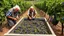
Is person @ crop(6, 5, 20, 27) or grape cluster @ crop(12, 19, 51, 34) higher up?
person @ crop(6, 5, 20, 27)

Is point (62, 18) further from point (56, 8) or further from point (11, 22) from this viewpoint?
point (11, 22)

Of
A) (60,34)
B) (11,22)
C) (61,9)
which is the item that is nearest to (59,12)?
(61,9)

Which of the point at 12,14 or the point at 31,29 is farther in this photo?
the point at 12,14

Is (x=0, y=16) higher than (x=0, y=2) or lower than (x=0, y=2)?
lower

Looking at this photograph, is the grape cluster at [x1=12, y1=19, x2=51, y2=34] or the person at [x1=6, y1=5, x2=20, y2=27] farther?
the person at [x1=6, y1=5, x2=20, y2=27]

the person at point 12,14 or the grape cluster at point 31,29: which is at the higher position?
the person at point 12,14

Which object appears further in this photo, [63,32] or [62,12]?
[63,32]

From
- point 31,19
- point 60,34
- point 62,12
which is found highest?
point 62,12

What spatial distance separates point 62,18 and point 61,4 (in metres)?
0.84

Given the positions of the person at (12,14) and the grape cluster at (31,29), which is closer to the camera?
the grape cluster at (31,29)

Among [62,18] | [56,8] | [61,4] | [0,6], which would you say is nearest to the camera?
[62,18]

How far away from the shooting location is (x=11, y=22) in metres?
9.14

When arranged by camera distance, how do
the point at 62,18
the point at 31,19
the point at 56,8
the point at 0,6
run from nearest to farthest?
1. the point at 62,18
2. the point at 56,8
3. the point at 0,6
4. the point at 31,19

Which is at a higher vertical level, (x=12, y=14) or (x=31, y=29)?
Answer: (x=12, y=14)
